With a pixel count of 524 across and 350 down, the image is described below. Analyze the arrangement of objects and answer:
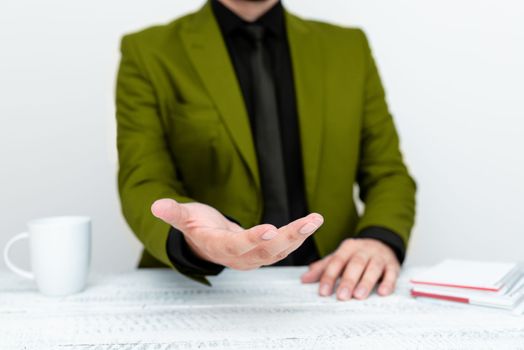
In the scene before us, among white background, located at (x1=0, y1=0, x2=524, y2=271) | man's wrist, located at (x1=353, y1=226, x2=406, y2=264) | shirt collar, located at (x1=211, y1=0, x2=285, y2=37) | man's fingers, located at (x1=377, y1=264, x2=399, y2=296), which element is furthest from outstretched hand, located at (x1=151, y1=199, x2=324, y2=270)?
white background, located at (x1=0, y1=0, x2=524, y2=271)

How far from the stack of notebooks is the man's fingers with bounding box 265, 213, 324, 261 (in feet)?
1.04

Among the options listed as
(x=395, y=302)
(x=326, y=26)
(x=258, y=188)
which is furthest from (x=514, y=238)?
(x=395, y=302)

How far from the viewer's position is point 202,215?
2.60 feet

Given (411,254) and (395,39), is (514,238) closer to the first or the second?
(411,254)

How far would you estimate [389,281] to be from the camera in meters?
0.95

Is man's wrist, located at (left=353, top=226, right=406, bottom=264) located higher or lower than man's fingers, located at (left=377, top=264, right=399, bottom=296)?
lower

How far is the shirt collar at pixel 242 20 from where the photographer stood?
1402 mm

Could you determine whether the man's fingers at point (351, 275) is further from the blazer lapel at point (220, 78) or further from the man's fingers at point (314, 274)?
the blazer lapel at point (220, 78)

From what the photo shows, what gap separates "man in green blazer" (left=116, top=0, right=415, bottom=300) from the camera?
1281mm

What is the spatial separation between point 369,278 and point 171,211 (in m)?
0.41

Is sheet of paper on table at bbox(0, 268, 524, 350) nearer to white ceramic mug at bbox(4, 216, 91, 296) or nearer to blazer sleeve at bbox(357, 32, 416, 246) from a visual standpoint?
white ceramic mug at bbox(4, 216, 91, 296)

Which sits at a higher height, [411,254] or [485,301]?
[485,301]

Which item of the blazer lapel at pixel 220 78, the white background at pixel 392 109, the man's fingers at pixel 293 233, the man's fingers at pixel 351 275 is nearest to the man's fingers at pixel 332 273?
the man's fingers at pixel 351 275

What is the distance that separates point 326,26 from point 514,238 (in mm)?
1243
